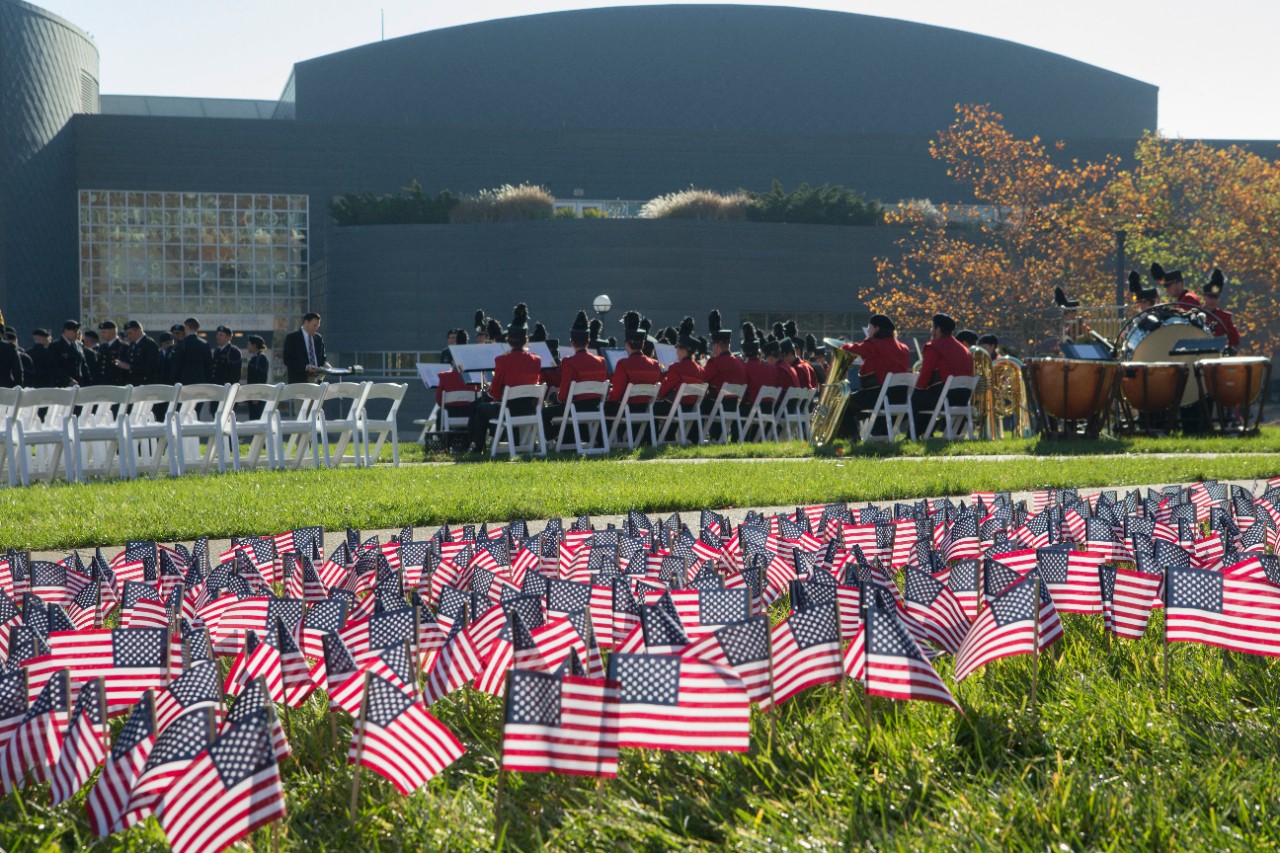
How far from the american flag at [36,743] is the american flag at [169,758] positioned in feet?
1.36

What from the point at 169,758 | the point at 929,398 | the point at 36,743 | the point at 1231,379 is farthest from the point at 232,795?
the point at 929,398

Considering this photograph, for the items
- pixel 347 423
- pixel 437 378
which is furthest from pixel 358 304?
pixel 347 423

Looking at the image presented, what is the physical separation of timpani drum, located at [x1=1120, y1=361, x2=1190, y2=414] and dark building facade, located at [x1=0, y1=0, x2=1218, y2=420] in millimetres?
36179

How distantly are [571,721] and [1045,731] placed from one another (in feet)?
3.85

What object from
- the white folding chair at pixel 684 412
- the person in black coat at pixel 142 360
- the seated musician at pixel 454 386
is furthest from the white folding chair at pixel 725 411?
the person in black coat at pixel 142 360

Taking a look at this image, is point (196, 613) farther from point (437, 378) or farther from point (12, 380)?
point (437, 378)

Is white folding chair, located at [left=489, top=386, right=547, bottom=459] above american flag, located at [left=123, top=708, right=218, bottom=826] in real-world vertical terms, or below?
below

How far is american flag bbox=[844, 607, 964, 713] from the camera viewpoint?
3.12 meters

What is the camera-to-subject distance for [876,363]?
18.9m

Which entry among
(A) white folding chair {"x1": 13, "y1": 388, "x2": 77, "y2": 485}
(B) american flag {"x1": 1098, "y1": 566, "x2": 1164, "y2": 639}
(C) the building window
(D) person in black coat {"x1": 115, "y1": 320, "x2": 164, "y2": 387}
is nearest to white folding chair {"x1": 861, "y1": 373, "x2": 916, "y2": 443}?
(A) white folding chair {"x1": 13, "y1": 388, "x2": 77, "y2": 485}

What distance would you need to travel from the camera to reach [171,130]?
5878 centimetres

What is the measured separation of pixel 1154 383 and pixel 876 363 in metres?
3.60

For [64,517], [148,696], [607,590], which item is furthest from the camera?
[64,517]

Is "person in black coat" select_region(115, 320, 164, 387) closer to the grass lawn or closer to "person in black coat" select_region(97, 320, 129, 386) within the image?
"person in black coat" select_region(97, 320, 129, 386)
